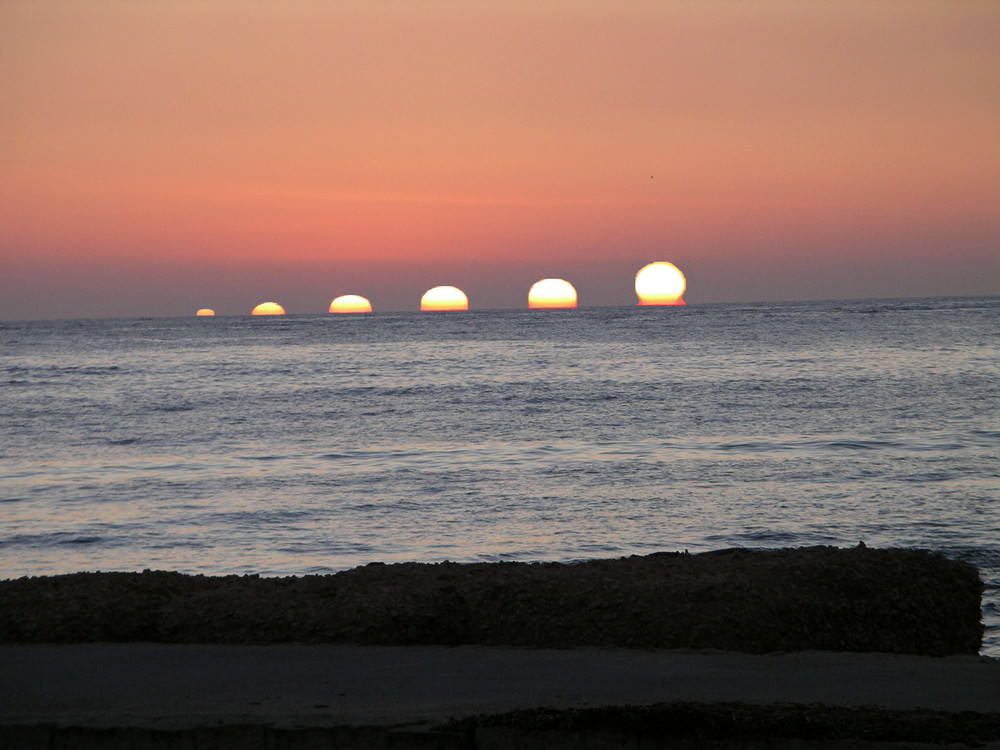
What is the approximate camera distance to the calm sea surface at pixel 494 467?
1273 centimetres

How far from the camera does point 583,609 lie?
6.42 m

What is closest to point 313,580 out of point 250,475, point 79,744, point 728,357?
point 79,744

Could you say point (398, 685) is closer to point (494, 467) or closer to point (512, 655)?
point (512, 655)

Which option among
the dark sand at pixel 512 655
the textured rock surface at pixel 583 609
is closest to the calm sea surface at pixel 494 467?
the textured rock surface at pixel 583 609

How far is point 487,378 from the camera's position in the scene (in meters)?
46.2

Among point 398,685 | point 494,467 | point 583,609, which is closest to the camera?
point 398,685

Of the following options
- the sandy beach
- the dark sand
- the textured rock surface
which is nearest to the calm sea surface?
the textured rock surface

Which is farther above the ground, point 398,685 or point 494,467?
point 398,685

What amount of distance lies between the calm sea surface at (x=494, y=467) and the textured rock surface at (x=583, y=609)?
243cm

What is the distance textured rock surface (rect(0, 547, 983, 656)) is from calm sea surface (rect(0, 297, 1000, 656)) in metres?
2.43

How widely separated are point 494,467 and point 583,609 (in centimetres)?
1327

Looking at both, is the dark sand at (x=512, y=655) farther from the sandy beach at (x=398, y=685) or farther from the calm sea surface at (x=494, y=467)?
the calm sea surface at (x=494, y=467)

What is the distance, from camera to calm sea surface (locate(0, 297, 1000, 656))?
12727 mm

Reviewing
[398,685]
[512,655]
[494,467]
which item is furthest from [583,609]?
[494,467]
